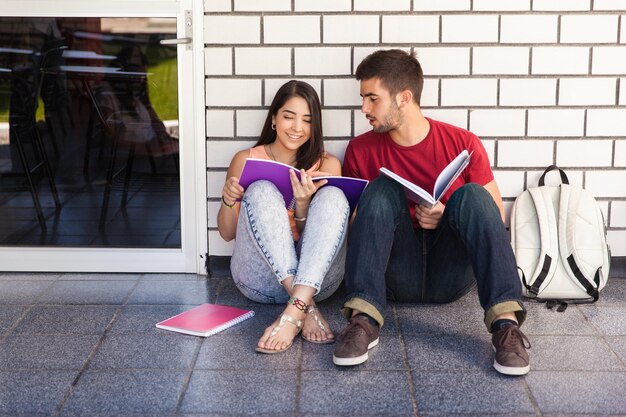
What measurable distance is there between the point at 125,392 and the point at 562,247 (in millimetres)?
1827

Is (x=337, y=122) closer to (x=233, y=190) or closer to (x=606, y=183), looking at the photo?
(x=233, y=190)

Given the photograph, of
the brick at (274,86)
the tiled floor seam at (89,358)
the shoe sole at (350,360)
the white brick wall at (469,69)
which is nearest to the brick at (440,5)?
the white brick wall at (469,69)

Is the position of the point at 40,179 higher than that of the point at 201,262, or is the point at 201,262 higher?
the point at 40,179

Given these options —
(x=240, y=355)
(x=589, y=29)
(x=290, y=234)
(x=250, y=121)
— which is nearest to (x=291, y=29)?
(x=250, y=121)

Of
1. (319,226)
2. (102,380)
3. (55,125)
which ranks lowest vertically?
(102,380)

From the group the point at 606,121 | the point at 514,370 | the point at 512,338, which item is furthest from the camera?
the point at 606,121

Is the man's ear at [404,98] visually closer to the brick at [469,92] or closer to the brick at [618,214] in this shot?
the brick at [469,92]

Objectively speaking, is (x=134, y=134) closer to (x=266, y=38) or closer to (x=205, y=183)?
(x=205, y=183)

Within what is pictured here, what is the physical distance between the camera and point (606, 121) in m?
3.81

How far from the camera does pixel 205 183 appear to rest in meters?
3.91

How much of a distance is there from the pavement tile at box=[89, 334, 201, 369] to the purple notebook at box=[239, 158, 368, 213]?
2.02ft

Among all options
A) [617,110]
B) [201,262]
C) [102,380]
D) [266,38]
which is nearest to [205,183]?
[201,262]

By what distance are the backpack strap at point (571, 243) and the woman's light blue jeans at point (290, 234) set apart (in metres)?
0.91

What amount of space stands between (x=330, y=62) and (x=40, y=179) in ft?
4.85
